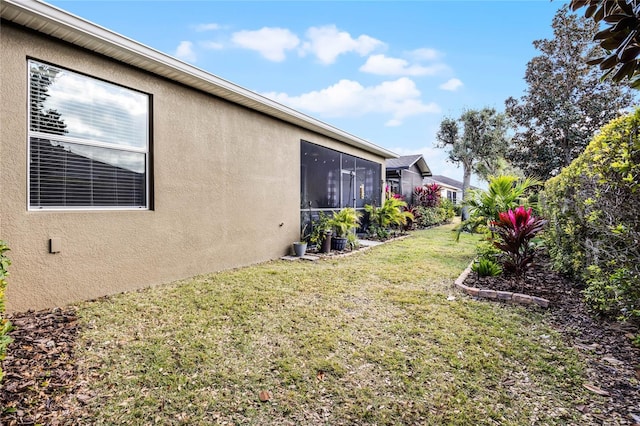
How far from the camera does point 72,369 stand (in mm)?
2488

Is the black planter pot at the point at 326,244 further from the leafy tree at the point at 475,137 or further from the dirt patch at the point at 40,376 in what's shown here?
the leafy tree at the point at 475,137

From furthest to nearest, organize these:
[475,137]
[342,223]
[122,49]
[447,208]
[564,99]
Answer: [447,208] → [475,137] → [564,99] → [342,223] → [122,49]

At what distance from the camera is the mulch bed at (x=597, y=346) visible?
6.88 ft

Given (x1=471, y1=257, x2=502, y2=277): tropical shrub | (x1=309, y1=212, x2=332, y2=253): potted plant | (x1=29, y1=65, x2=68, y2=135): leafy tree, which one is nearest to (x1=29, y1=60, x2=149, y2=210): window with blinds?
(x1=29, y1=65, x2=68, y2=135): leafy tree

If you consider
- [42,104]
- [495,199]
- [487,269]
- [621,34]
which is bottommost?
[487,269]

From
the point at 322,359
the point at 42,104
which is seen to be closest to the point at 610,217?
the point at 322,359

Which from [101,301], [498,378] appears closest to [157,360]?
[101,301]

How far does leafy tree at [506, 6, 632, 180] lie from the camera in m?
13.2

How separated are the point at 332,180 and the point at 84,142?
Answer: 6.26 m

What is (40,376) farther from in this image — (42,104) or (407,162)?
(407,162)

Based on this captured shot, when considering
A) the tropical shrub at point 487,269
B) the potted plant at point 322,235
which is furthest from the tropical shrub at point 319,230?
the tropical shrub at point 487,269

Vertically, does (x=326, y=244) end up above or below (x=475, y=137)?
below

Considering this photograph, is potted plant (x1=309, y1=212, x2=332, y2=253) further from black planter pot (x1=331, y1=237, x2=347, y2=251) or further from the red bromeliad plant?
the red bromeliad plant

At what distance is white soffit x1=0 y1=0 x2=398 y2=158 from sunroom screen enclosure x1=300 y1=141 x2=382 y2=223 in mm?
1820
